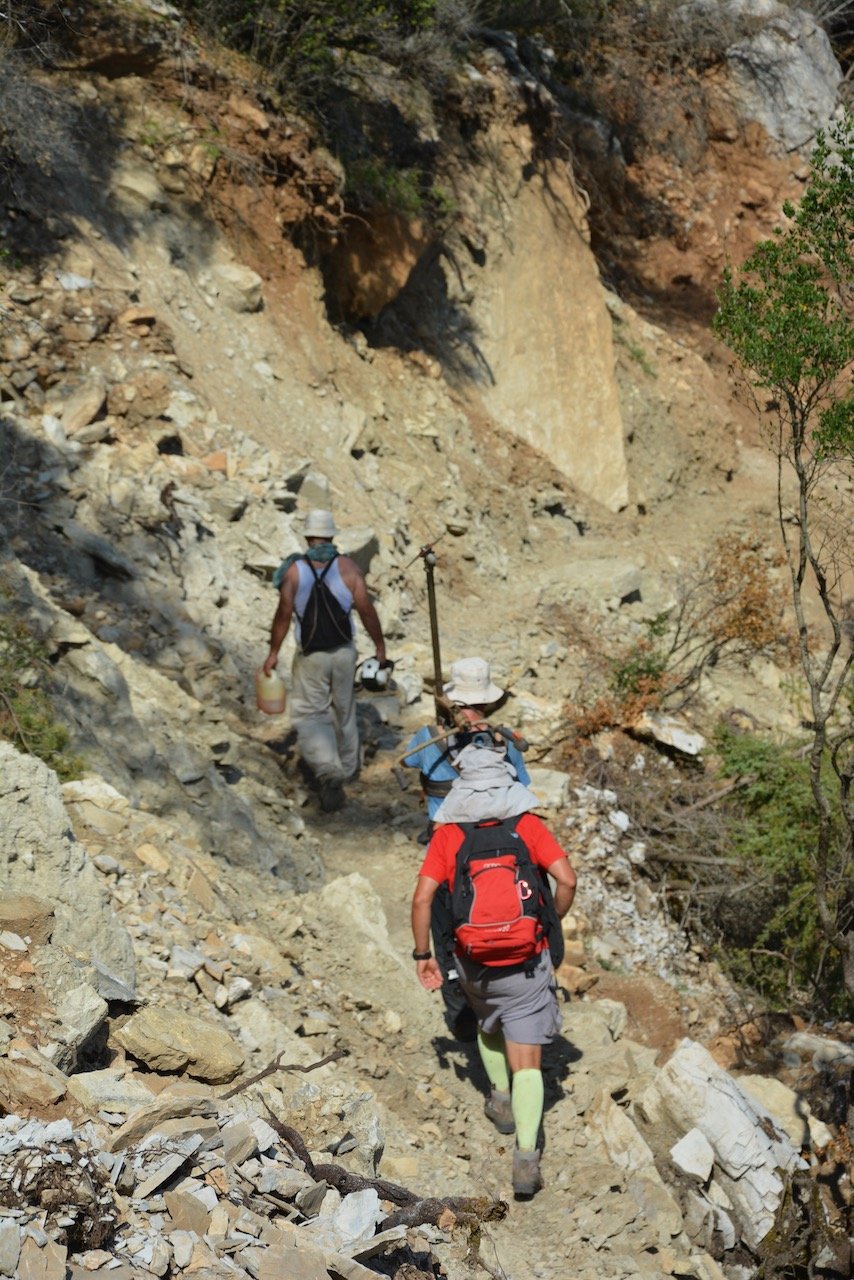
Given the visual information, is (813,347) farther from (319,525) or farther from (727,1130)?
(727,1130)

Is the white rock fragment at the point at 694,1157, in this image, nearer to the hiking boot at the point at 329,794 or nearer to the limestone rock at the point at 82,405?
the hiking boot at the point at 329,794

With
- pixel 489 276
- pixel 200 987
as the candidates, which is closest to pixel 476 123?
pixel 489 276

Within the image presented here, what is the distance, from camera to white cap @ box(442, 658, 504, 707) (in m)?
4.75

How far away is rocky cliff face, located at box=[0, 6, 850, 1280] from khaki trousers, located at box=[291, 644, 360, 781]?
26cm

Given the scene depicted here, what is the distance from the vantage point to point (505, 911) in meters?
4.38

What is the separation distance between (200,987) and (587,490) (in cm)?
1026

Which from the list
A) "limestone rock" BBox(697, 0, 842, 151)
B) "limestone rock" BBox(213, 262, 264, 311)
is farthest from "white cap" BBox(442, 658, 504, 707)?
"limestone rock" BBox(697, 0, 842, 151)

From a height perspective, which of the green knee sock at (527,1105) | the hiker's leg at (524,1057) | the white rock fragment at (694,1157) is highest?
the white rock fragment at (694,1157)

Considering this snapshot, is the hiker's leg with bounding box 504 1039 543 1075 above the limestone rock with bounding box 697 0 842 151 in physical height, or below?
below

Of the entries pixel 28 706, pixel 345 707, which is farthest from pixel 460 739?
pixel 345 707

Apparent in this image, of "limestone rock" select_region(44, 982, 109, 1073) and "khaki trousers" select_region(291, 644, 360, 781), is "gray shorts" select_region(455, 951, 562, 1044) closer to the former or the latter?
"limestone rock" select_region(44, 982, 109, 1073)

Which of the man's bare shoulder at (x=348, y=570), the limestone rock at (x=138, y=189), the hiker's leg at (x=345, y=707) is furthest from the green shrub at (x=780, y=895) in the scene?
the limestone rock at (x=138, y=189)

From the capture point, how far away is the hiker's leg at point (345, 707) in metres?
7.06

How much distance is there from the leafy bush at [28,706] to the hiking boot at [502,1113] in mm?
2194
